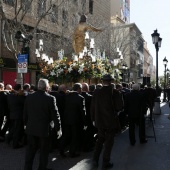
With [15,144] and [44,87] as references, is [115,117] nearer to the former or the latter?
[44,87]

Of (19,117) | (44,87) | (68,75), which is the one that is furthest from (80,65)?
(44,87)

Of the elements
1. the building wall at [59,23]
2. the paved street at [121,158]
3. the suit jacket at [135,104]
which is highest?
the building wall at [59,23]

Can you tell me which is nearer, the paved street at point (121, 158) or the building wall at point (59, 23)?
the paved street at point (121, 158)

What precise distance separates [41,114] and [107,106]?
1.46 m

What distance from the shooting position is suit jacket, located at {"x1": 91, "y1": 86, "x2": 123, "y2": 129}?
21.5 ft

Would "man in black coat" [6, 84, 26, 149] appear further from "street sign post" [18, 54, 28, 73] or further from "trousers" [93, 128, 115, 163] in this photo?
"street sign post" [18, 54, 28, 73]

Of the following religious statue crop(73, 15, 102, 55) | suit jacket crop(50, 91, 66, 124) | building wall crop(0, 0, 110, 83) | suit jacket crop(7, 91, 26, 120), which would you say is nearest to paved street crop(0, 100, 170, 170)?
suit jacket crop(7, 91, 26, 120)

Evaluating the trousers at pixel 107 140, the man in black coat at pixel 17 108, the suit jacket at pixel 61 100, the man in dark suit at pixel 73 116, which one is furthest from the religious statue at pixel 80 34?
the trousers at pixel 107 140

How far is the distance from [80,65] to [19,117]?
2.82 metres

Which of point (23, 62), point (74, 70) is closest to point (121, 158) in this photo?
point (74, 70)

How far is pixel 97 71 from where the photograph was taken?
10.6 m

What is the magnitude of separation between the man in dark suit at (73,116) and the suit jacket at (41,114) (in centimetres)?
155

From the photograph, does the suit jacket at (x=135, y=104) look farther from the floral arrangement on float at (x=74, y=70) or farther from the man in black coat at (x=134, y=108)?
the floral arrangement on float at (x=74, y=70)

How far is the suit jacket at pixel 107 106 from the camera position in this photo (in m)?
6.54
